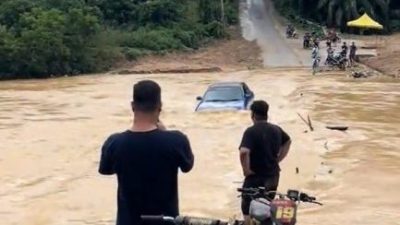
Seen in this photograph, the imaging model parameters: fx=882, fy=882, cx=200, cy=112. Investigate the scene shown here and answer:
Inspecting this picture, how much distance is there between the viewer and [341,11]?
64875 mm

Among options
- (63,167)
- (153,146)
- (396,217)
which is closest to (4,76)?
(63,167)

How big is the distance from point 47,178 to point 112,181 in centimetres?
158

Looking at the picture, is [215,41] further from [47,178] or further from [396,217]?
[396,217]

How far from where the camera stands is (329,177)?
15906 mm

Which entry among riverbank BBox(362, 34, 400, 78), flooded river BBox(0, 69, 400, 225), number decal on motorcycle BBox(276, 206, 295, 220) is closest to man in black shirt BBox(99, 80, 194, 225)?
number decal on motorcycle BBox(276, 206, 295, 220)

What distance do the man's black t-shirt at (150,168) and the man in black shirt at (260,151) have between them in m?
2.64

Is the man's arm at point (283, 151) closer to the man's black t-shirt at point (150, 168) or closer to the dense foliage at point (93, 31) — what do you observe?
the man's black t-shirt at point (150, 168)

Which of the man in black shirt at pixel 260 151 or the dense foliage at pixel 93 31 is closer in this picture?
the man in black shirt at pixel 260 151

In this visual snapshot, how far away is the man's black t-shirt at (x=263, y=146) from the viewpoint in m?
7.46

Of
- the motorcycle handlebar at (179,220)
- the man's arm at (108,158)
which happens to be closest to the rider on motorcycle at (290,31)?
the man's arm at (108,158)

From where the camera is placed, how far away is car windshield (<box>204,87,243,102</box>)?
979 inches

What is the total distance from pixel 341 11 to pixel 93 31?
65.9 feet

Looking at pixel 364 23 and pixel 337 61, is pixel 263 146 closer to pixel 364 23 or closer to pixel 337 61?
pixel 337 61

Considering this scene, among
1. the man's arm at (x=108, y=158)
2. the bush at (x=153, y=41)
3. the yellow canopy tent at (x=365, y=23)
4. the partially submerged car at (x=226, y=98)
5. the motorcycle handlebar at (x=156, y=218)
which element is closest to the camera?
the motorcycle handlebar at (x=156, y=218)
